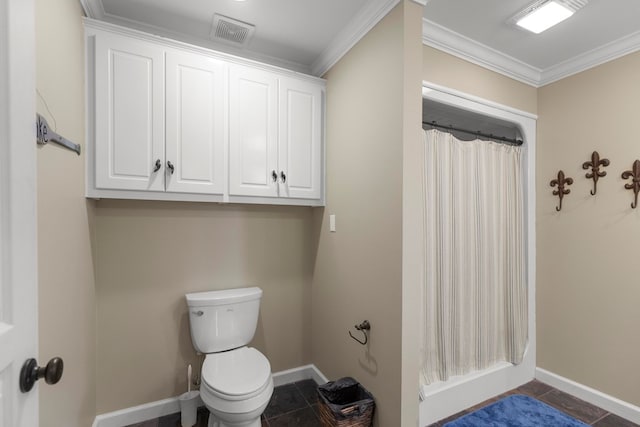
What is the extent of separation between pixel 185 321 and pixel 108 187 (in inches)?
39.2

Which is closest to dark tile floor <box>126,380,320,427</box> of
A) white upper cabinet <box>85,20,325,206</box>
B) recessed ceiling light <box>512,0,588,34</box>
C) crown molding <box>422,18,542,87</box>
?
white upper cabinet <box>85,20,325,206</box>

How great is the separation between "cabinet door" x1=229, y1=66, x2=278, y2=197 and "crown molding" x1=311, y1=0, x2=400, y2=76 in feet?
1.43

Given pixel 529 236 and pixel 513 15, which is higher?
pixel 513 15

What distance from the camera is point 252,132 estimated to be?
2012 mm

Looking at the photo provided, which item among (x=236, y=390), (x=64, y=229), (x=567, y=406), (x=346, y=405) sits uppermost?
(x=64, y=229)

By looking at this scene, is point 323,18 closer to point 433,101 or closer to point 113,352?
point 433,101

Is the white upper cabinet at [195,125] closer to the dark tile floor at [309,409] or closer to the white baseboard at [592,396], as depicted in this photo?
the dark tile floor at [309,409]

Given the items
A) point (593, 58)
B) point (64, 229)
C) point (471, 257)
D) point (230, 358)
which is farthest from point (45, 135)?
point (593, 58)

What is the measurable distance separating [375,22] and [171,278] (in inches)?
80.2

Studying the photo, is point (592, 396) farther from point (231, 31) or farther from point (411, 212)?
point (231, 31)

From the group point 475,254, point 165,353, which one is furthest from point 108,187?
point 475,254

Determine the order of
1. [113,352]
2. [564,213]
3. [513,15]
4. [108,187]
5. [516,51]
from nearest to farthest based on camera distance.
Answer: [108,187], [513,15], [113,352], [516,51], [564,213]

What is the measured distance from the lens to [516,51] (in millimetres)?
2170

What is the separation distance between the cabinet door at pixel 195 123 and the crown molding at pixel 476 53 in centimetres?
133
